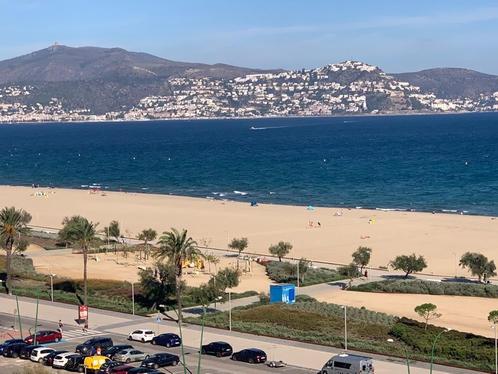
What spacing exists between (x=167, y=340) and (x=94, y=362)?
463cm

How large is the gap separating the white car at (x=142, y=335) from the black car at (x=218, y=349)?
9.03 feet

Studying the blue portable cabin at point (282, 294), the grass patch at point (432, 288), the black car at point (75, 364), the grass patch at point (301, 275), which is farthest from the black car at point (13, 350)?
the grass patch at point (432, 288)

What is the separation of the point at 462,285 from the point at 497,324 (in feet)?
36.2

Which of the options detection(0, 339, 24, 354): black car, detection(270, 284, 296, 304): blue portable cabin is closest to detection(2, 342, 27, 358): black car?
detection(0, 339, 24, 354): black car

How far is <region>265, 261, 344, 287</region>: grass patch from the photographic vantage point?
50.0 metres

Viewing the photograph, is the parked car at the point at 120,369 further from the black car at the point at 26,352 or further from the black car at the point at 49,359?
the black car at the point at 26,352

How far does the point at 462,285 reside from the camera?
47469 millimetres

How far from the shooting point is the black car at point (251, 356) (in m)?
32.1

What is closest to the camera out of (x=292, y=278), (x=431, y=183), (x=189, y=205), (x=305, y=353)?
(x=305, y=353)

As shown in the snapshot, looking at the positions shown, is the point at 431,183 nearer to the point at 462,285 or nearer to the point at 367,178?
the point at 367,178

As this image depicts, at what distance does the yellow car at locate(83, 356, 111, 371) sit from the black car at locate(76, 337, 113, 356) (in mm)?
2156

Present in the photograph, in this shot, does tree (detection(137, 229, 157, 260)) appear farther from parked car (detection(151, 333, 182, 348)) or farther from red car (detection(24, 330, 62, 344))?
parked car (detection(151, 333, 182, 348))

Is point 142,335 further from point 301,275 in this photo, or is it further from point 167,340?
point 301,275

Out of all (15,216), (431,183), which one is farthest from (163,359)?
(431,183)
